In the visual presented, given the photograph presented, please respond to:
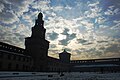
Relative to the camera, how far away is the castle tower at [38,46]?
59531mm

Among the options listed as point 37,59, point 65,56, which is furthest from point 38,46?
point 65,56

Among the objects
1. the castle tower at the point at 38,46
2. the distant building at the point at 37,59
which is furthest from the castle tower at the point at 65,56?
the castle tower at the point at 38,46

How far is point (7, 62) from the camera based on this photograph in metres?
42.8

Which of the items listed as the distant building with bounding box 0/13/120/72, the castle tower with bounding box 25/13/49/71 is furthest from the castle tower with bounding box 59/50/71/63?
the castle tower with bounding box 25/13/49/71

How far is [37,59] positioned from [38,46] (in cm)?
489

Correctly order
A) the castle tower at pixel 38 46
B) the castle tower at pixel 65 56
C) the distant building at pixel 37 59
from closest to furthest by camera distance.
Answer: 1. the distant building at pixel 37 59
2. the castle tower at pixel 38 46
3. the castle tower at pixel 65 56

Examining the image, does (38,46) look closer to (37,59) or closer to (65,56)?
(37,59)

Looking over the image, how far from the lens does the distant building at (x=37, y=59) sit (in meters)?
44.4

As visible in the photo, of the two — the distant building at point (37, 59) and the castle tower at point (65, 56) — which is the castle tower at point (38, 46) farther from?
the castle tower at point (65, 56)

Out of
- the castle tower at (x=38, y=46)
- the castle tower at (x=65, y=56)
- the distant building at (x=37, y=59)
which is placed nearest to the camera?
the distant building at (x=37, y=59)

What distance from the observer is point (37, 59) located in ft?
194

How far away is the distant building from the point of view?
44425 mm

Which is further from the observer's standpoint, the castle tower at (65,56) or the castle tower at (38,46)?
the castle tower at (65,56)

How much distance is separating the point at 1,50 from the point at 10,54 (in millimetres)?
3967
